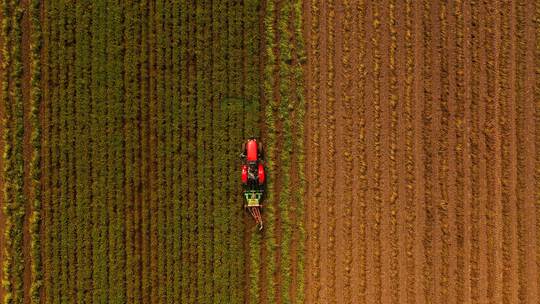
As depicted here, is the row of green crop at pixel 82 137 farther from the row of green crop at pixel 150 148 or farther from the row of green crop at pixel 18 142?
the row of green crop at pixel 18 142

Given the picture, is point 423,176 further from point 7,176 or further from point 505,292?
point 7,176

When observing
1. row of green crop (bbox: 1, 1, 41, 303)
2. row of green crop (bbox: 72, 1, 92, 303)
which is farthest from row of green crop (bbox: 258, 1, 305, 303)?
row of green crop (bbox: 1, 1, 41, 303)

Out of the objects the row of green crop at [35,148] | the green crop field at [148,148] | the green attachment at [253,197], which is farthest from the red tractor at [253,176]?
the row of green crop at [35,148]

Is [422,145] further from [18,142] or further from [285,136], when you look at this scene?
[18,142]

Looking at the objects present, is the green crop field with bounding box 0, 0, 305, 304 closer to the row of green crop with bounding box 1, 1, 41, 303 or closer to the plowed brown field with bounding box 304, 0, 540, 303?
the row of green crop with bounding box 1, 1, 41, 303

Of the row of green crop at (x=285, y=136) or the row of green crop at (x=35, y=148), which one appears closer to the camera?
the row of green crop at (x=35, y=148)
